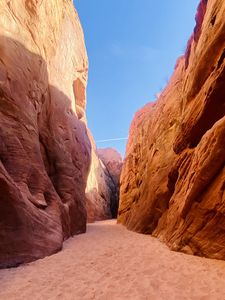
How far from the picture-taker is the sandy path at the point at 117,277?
333 centimetres

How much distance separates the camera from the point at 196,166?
20.1 ft

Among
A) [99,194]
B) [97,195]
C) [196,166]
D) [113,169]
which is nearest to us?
[196,166]

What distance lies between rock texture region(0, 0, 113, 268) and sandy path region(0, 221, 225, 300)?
31.3 inches

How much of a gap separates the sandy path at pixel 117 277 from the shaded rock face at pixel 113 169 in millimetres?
20108

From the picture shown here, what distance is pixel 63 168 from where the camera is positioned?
371 inches

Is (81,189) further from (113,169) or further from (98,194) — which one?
(113,169)

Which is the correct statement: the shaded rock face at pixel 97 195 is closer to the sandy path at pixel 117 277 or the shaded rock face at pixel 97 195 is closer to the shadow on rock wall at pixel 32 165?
the shadow on rock wall at pixel 32 165

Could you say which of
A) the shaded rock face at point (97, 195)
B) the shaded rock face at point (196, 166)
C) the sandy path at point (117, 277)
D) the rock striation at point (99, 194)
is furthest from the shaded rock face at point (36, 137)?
the rock striation at point (99, 194)

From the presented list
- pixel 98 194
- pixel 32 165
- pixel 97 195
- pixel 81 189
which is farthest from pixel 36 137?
pixel 98 194

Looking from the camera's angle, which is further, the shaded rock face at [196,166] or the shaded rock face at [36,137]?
the shaded rock face at [196,166]

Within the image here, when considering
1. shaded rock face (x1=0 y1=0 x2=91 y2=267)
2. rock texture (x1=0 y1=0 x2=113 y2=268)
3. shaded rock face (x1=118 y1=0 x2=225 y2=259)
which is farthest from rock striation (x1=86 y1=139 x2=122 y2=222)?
shaded rock face (x1=118 y1=0 x2=225 y2=259)

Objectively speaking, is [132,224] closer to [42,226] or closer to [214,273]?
[42,226]

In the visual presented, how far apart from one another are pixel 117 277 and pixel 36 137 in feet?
15.6

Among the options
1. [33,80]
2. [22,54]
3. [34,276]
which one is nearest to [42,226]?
Result: [34,276]
